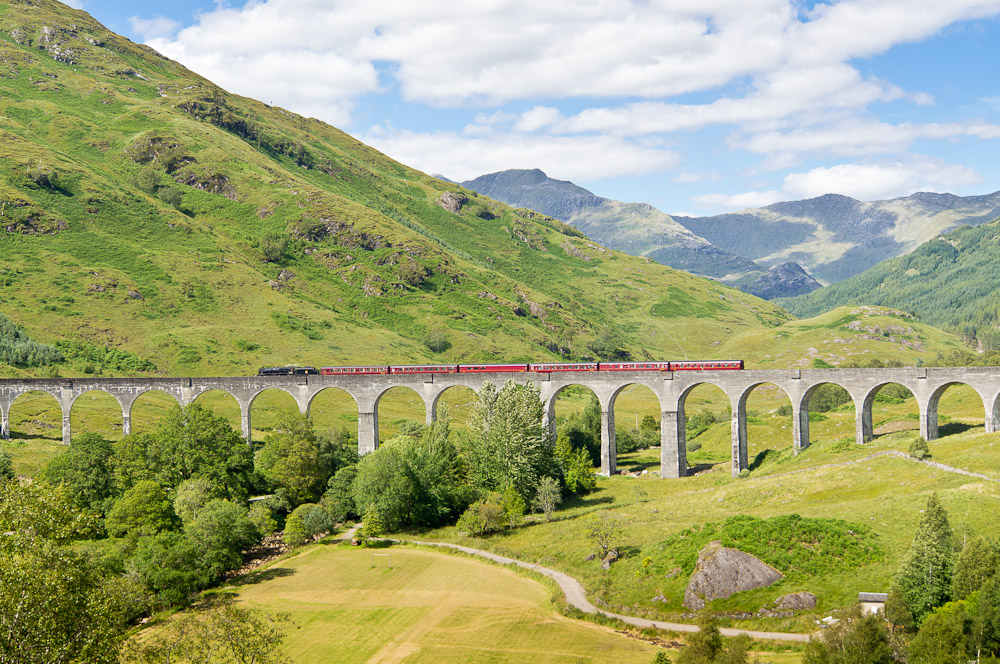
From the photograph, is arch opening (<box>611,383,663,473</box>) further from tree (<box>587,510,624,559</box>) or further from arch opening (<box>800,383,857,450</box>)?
tree (<box>587,510,624,559</box>)

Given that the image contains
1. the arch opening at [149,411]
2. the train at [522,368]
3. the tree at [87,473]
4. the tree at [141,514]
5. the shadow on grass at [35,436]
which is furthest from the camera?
the arch opening at [149,411]

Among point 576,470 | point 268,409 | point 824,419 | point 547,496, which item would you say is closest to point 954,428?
point 824,419

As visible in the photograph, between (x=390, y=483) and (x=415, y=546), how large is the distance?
8216mm

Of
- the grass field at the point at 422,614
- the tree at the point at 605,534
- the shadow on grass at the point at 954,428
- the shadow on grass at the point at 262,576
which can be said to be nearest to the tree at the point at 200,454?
the shadow on grass at the point at 262,576

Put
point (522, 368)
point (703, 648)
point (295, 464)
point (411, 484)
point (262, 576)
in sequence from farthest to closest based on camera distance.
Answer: point (522, 368) → point (295, 464) → point (411, 484) → point (262, 576) → point (703, 648)

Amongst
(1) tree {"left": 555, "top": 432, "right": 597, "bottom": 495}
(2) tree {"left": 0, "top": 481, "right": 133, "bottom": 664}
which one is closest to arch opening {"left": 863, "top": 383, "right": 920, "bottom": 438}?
(1) tree {"left": 555, "top": 432, "right": 597, "bottom": 495}

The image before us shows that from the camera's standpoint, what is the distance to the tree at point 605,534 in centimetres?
5756

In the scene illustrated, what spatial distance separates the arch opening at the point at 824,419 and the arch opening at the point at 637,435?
54.4ft

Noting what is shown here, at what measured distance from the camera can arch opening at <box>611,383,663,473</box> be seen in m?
104

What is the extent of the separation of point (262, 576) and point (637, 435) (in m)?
76.1

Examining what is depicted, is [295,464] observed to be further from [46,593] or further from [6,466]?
[46,593]

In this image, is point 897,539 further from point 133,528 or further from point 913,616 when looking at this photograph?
point 133,528

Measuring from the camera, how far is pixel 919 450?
67438 millimetres

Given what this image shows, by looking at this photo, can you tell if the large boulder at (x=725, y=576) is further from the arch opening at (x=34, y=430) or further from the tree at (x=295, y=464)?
the arch opening at (x=34, y=430)
